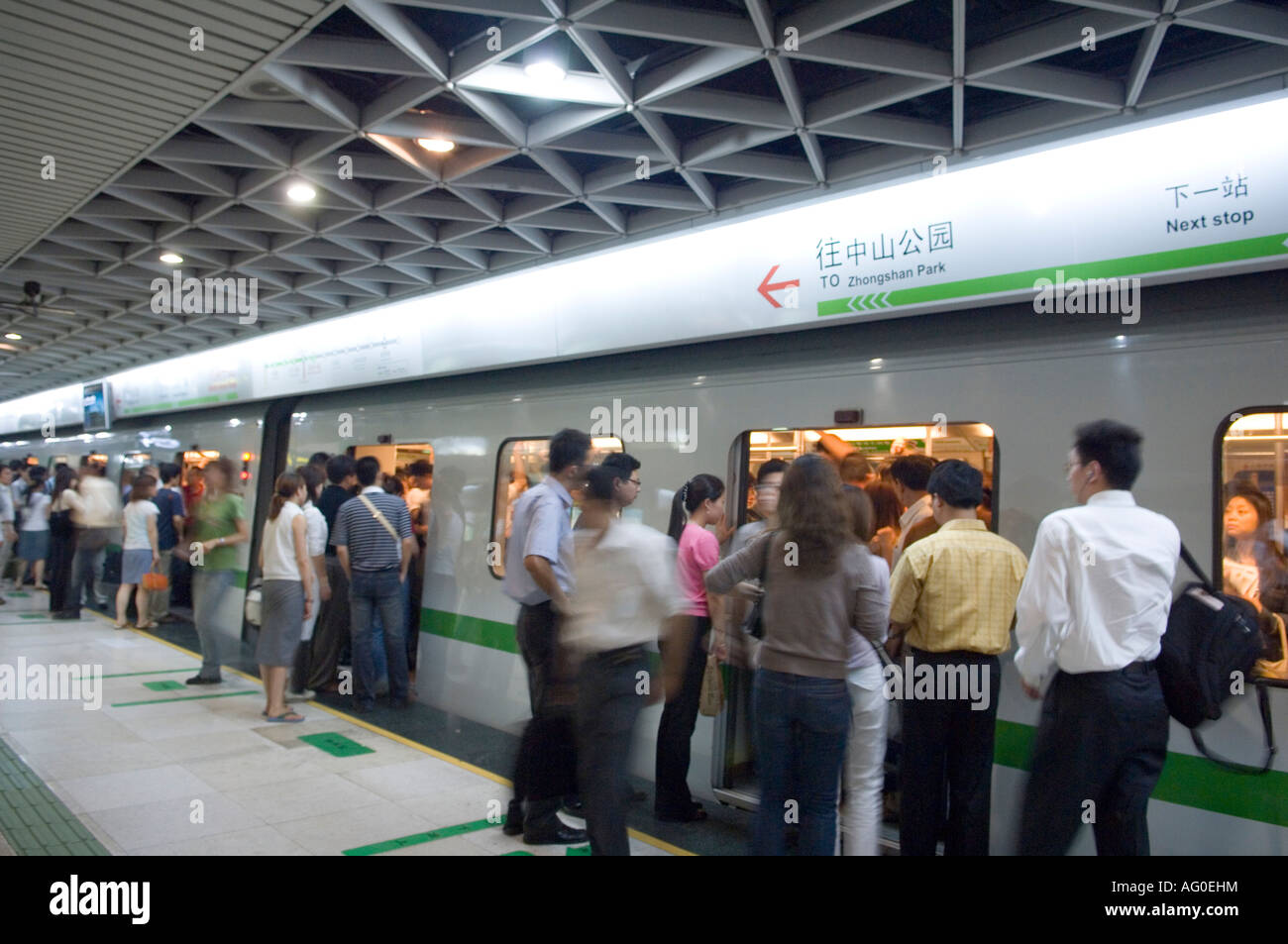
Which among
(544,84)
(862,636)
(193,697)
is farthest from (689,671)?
(193,697)

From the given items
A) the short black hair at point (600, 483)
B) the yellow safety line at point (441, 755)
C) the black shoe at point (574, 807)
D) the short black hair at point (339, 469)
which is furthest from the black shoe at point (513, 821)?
the short black hair at point (339, 469)

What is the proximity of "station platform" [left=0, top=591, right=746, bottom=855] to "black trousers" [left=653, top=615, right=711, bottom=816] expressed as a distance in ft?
0.49

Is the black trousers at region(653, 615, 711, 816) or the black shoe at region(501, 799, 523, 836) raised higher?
the black trousers at region(653, 615, 711, 816)

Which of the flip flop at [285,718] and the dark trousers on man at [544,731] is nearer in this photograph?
the dark trousers on man at [544,731]

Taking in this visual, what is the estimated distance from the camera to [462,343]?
660 cm

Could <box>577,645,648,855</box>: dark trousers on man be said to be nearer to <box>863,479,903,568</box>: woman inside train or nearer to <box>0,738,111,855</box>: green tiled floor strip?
<box>863,479,903,568</box>: woman inside train

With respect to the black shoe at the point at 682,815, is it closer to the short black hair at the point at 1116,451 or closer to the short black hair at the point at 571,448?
the short black hair at the point at 571,448

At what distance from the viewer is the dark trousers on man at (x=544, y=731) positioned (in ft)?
12.3

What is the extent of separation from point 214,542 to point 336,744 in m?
2.07

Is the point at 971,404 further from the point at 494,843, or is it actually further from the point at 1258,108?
the point at 494,843

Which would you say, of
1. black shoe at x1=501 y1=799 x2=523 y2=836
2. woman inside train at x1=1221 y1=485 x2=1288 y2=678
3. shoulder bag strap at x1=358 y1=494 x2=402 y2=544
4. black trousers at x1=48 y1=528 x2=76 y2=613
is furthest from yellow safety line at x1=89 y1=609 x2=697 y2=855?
black trousers at x1=48 y1=528 x2=76 y2=613

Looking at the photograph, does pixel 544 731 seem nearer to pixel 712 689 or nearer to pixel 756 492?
pixel 712 689

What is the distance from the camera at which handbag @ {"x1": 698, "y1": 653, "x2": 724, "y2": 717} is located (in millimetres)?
4609

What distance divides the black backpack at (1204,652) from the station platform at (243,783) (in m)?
2.23
